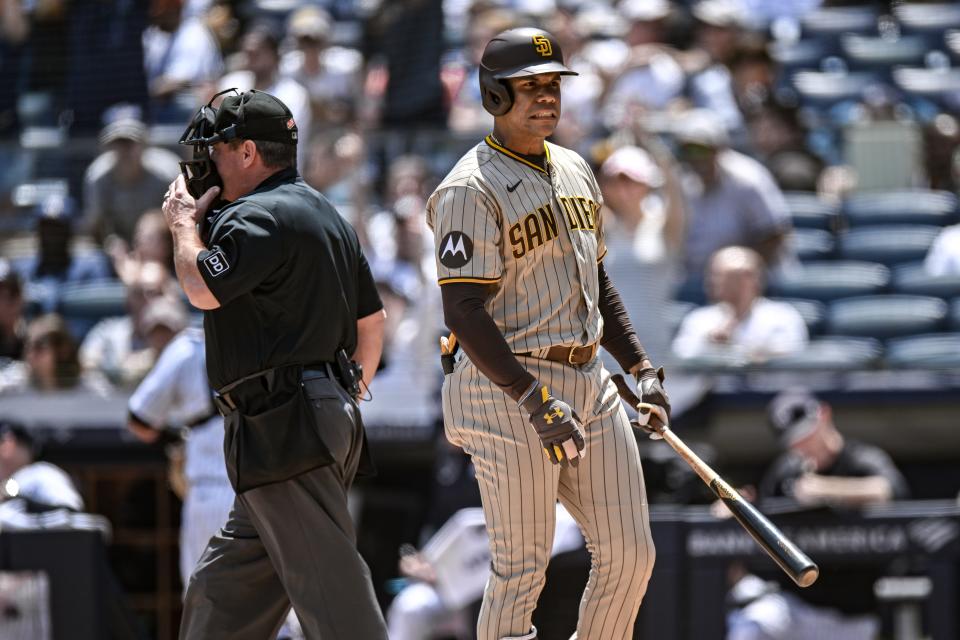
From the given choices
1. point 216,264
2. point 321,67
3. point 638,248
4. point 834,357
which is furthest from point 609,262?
point 321,67

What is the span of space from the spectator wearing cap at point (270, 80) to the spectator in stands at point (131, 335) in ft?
5.34

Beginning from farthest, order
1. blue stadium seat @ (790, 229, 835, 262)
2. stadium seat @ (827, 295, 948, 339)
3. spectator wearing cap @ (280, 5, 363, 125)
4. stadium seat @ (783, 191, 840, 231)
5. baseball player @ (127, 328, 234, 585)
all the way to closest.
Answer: spectator wearing cap @ (280, 5, 363, 125)
stadium seat @ (783, 191, 840, 231)
blue stadium seat @ (790, 229, 835, 262)
stadium seat @ (827, 295, 948, 339)
baseball player @ (127, 328, 234, 585)

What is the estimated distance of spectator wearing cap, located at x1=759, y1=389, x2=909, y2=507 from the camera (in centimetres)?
665

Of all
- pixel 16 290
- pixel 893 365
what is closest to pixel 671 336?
pixel 893 365

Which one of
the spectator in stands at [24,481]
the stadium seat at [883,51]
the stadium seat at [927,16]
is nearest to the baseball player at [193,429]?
the spectator in stands at [24,481]

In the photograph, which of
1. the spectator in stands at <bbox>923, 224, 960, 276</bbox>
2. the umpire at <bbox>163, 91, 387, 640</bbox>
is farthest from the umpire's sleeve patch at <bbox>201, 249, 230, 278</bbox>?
the spectator in stands at <bbox>923, 224, 960, 276</bbox>

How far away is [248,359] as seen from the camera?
4.39 meters

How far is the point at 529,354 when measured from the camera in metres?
4.32

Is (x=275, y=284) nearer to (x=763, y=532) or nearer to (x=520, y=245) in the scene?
(x=520, y=245)

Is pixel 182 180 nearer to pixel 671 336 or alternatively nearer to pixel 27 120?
pixel 671 336

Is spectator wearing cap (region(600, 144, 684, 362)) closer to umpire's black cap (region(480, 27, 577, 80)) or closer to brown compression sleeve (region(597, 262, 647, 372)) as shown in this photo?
brown compression sleeve (region(597, 262, 647, 372))

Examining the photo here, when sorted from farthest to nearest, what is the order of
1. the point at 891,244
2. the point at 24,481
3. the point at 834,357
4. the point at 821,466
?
1. the point at 891,244
2. the point at 834,357
3. the point at 24,481
4. the point at 821,466

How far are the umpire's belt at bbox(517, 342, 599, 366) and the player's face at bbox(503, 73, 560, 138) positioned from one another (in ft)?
1.87

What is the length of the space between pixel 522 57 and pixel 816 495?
→ 117 inches
